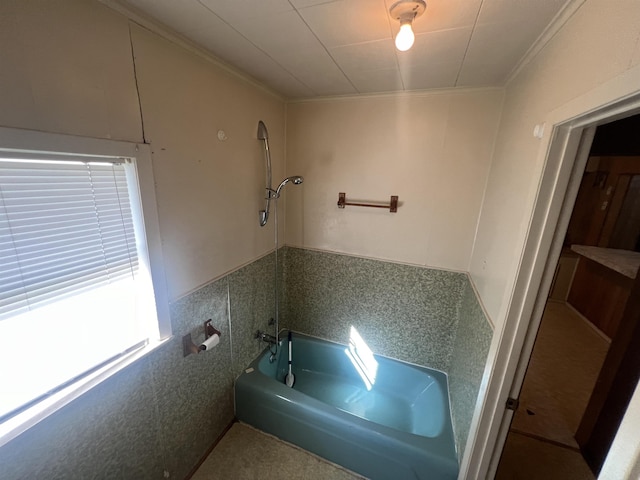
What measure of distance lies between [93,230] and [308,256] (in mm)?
1523

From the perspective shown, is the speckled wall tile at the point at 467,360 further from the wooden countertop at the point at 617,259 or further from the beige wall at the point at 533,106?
the wooden countertop at the point at 617,259

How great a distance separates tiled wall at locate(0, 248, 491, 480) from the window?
0.42 ft

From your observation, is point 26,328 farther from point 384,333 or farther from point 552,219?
point 384,333

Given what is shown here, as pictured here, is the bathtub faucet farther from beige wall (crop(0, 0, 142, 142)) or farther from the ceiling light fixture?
the ceiling light fixture

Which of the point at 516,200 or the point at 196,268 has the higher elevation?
the point at 516,200

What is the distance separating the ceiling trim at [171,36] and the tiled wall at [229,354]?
121 centimetres

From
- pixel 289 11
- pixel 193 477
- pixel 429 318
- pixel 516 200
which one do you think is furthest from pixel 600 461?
pixel 289 11

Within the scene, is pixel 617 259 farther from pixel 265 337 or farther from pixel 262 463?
pixel 262 463

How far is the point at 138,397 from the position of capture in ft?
3.86

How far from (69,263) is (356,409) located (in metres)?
2.05

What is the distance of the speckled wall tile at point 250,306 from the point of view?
69.6 inches

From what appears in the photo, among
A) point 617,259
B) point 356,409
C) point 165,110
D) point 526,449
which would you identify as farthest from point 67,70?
point 617,259

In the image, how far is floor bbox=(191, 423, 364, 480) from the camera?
1.58m

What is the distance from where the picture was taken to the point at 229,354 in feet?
5.80
